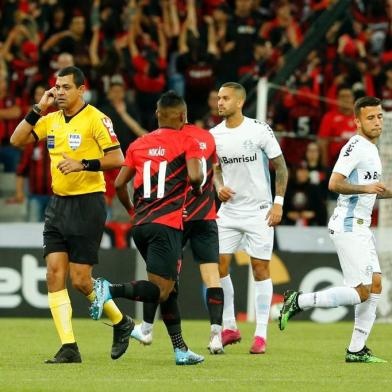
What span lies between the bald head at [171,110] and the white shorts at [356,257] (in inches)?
65.0

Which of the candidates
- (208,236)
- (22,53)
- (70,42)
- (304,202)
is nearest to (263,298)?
(208,236)

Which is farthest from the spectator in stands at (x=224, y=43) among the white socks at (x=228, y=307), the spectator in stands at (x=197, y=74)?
the white socks at (x=228, y=307)

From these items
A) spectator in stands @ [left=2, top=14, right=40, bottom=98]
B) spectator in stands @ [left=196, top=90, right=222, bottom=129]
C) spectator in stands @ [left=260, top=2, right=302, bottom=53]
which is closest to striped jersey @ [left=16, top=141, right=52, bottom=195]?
spectator in stands @ [left=2, top=14, right=40, bottom=98]

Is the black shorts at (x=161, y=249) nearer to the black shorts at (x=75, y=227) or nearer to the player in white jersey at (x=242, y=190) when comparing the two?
the black shorts at (x=75, y=227)

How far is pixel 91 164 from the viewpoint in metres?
10.2

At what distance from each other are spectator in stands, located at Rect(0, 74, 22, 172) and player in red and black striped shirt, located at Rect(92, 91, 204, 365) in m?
9.66

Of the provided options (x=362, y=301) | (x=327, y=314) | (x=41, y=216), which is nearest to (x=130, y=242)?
(x=41, y=216)

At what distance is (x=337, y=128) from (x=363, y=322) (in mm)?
8479

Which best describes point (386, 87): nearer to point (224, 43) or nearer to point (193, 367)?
point (224, 43)

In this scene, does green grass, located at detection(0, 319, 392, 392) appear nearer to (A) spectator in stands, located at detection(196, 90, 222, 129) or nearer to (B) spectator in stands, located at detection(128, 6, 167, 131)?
(A) spectator in stands, located at detection(196, 90, 222, 129)

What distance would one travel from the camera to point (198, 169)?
391 inches

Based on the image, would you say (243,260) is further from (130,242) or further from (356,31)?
(356,31)

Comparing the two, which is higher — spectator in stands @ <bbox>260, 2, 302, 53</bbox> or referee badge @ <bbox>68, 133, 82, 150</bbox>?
spectator in stands @ <bbox>260, 2, 302, 53</bbox>

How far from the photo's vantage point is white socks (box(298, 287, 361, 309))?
10.5 metres
